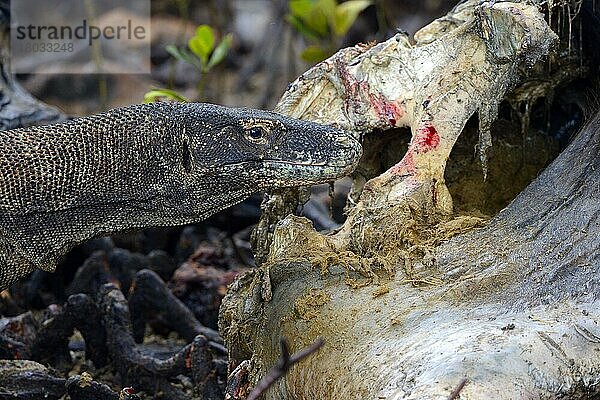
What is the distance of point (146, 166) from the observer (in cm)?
402

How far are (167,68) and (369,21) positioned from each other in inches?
102

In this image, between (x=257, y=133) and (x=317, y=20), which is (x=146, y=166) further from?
(x=317, y=20)

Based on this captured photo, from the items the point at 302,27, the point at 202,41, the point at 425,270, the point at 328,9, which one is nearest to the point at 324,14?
the point at 328,9

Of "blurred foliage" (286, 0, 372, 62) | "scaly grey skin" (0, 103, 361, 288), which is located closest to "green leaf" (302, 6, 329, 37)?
"blurred foliage" (286, 0, 372, 62)

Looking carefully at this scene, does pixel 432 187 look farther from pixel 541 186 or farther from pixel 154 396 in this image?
pixel 154 396

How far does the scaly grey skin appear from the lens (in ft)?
12.9

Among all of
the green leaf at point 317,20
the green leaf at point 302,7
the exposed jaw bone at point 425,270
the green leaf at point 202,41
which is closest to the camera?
the exposed jaw bone at point 425,270

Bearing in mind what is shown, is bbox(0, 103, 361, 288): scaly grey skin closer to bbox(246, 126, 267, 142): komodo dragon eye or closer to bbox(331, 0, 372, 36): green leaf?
bbox(246, 126, 267, 142): komodo dragon eye

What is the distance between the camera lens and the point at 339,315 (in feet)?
→ 10.7

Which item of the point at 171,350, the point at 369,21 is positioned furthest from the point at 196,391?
the point at 369,21

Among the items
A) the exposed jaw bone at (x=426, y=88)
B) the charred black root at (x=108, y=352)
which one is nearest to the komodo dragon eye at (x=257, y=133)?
the exposed jaw bone at (x=426, y=88)

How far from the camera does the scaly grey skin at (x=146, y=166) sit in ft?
12.9

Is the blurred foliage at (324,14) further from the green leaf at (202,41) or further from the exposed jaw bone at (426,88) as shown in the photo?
the exposed jaw bone at (426,88)

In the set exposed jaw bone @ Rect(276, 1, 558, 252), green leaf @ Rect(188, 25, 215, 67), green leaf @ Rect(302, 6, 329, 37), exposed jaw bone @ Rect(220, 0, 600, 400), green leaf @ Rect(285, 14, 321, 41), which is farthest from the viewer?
green leaf @ Rect(285, 14, 321, 41)
